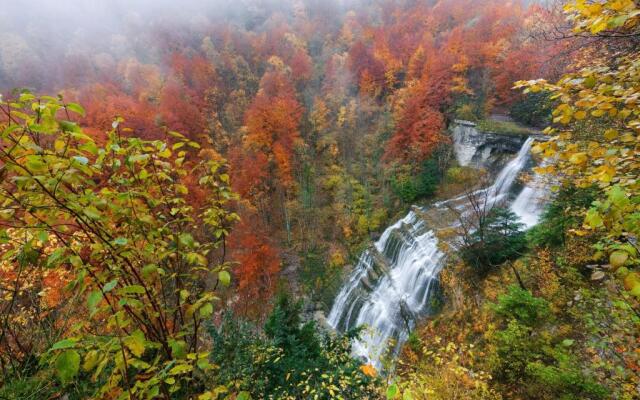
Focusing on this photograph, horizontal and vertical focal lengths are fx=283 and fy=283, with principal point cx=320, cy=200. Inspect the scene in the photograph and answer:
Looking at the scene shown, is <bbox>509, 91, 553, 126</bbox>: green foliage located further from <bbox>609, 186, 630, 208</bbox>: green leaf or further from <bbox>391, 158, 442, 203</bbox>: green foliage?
<bbox>609, 186, 630, 208</bbox>: green leaf

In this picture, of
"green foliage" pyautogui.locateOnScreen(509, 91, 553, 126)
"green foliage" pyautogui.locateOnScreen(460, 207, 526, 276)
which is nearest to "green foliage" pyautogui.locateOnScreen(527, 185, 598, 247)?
"green foliage" pyautogui.locateOnScreen(460, 207, 526, 276)

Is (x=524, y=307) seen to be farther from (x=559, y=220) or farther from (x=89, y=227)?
(x=89, y=227)

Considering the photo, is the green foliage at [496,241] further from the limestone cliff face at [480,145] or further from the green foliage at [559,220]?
the limestone cliff face at [480,145]

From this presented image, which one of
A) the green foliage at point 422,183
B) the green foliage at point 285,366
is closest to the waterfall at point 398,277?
the green foliage at point 422,183

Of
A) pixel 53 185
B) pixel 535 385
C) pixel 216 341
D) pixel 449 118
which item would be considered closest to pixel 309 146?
pixel 449 118

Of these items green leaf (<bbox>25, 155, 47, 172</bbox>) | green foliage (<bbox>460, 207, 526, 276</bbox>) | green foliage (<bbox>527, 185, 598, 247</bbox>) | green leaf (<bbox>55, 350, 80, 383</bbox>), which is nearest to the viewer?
green leaf (<bbox>55, 350, 80, 383</bbox>)

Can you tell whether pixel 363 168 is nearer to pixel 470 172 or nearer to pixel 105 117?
pixel 470 172
